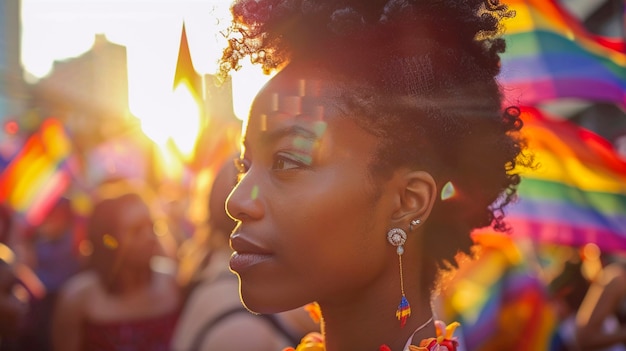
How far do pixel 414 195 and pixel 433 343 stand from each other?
0.40 m

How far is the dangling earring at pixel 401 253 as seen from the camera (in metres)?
1.70

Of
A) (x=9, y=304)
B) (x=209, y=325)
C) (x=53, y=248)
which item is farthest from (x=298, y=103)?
(x=53, y=248)

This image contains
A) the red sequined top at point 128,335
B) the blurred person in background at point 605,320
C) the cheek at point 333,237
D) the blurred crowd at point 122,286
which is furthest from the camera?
the blurred person in background at point 605,320

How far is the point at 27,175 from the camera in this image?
7824 millimetres

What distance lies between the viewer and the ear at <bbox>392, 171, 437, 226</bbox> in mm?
1722

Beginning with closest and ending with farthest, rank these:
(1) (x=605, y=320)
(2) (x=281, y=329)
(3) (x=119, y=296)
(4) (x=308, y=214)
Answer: (4) (x=308, y=214) < (2) (x=281, y=329) < (3) (x=119, y=296) < (1) (x=605, y=320)

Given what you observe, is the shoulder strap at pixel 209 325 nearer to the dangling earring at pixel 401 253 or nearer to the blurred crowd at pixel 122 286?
the blurred crowd at pixel 122 286

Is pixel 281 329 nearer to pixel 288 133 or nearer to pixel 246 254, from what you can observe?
pixel 246 254

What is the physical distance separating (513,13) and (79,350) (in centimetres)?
363

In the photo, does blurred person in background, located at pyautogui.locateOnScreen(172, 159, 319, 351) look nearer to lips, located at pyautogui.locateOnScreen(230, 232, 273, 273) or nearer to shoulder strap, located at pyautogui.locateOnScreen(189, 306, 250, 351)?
shoulder strap, located at pyautogui.locateOnScreen(189, 306, 250, 351)

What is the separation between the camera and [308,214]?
1627 millimetres

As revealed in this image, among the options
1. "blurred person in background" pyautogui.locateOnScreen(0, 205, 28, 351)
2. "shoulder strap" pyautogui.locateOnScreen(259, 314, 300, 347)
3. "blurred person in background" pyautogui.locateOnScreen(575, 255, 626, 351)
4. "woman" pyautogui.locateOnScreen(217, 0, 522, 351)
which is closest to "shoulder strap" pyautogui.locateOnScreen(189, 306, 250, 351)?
"shoulder strap" pyautogui.locateOnScreen(259, 314, 300, 347)

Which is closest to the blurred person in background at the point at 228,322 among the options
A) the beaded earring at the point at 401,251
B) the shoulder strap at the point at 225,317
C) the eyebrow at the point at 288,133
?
the shoulder strap at the point at 225,317

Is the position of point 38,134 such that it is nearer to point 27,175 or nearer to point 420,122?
point 27,175
